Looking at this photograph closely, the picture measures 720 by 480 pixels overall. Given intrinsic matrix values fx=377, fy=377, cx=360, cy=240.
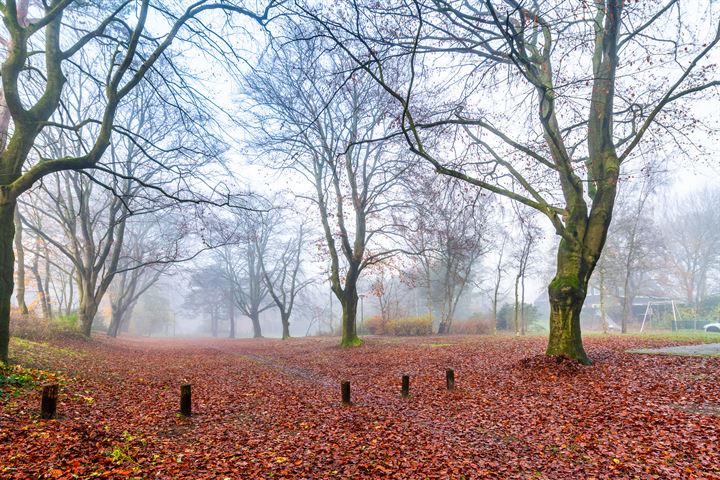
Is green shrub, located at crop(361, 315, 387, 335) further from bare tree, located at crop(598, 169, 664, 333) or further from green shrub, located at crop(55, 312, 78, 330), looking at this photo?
green shrub, located at crop(55, 312, 78, 330)

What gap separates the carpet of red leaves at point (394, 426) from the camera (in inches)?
176

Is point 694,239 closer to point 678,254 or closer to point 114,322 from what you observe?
point 678,254

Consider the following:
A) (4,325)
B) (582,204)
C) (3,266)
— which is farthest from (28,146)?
(582,204)

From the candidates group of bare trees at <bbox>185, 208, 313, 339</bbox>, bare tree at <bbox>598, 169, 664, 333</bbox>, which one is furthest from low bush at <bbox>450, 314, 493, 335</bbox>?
group of bare trees at <bbox>185, 208, 313, 339</bbox>

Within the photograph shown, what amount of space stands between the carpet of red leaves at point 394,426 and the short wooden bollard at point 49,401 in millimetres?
179

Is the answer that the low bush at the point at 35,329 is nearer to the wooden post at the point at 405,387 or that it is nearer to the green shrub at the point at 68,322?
the green shrub at the point at 68,322

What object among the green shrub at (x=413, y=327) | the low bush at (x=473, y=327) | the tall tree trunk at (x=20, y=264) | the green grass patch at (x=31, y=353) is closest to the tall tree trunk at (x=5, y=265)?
the green grass patch at (x=31, y=353)

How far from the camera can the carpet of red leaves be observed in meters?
4.48

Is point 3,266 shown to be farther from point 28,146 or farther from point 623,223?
point 623,223

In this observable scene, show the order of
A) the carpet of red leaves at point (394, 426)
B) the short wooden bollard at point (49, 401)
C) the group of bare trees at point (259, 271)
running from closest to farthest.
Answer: the carpet of red leaves at point (394, 426), the short wooden bollard at point (49, 401), the group of bare trees at point (259, 271)

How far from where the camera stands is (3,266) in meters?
7.57

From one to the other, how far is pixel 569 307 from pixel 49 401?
34.4 ft

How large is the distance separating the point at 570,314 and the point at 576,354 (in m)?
0.95

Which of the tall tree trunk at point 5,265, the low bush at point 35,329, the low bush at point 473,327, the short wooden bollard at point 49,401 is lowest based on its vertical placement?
the low bush at point 473,327
